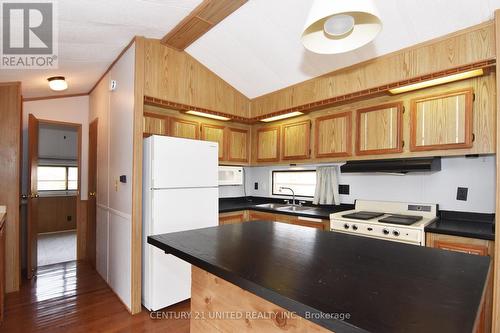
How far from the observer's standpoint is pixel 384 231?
2400 millimetres

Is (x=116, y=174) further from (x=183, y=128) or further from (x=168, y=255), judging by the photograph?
(x=168, y=255)

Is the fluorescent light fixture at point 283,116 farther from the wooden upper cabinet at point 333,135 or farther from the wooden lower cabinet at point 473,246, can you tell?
the wooden lower cabinet at point 473,246

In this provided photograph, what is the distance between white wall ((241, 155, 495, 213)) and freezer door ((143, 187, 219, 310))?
189 cm

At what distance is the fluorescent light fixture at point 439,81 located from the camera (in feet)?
7.14

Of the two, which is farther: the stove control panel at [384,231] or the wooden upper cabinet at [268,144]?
the wooden upper cabinet at [268,144]

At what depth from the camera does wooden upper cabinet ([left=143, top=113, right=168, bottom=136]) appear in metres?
3.10

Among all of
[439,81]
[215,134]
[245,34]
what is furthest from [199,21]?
[439,81]

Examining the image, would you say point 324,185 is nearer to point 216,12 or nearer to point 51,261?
point 216,12

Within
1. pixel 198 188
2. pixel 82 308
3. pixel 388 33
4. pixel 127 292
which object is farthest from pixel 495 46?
pixel 82 308

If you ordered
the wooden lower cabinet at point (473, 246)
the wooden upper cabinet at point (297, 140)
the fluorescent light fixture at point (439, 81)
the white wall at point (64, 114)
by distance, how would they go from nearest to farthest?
the wooden lower cabinet at point (473, 246), the fluorescent light fixture at point (439, 81), the wooden upper cabinet at point (297, 140), the white wall at point (64, 114)

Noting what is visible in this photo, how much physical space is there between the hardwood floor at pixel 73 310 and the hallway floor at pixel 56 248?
84cm

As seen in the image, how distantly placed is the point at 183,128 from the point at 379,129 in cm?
226

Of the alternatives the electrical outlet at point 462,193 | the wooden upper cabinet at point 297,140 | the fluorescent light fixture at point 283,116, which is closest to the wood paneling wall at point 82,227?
the fluorescent light fixture at point 283,116

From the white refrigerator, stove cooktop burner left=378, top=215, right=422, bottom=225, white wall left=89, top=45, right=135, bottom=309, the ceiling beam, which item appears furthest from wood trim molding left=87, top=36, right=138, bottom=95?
stove cooktop burner left=378, top=215, right=422, bottom=225
